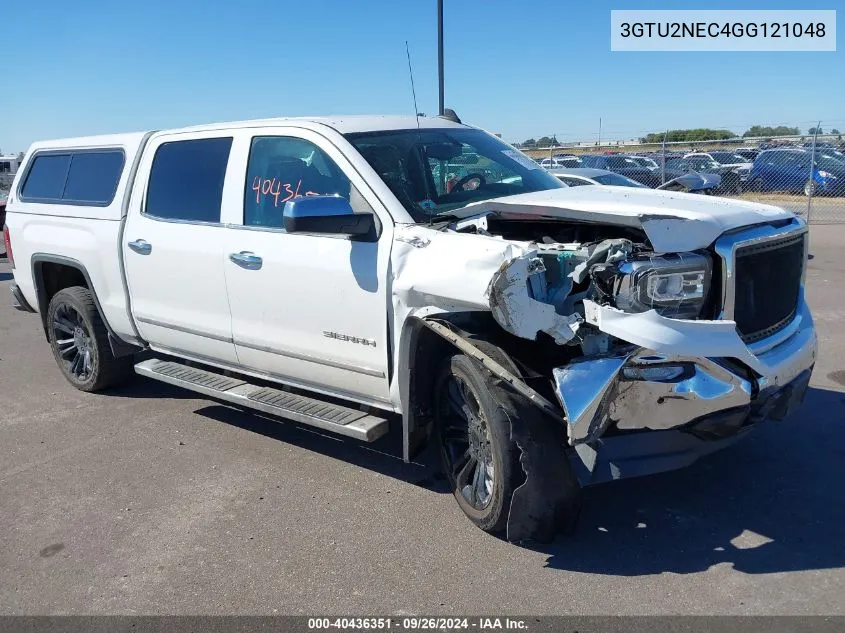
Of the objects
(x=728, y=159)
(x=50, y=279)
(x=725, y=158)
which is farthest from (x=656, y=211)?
(x=728, y=159)

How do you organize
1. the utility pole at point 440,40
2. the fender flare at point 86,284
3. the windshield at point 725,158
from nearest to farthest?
the fender flare at point 86,284 → the utility pole at point 440,40 → the windshield at point 725,158

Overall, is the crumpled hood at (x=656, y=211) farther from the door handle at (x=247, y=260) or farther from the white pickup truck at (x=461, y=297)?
the door handle at (x=247, y=260)

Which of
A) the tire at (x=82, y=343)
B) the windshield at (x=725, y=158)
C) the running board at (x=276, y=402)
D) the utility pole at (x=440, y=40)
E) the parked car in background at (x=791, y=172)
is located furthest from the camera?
the windshield at (x=725, y=158)

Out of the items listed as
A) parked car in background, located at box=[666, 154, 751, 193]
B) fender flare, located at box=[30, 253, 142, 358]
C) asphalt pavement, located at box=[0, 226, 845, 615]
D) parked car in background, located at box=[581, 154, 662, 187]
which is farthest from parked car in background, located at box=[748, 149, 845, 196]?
fender flare, located at box=[30, 253, 142, 358]

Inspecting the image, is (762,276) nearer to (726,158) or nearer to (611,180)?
(611,180)

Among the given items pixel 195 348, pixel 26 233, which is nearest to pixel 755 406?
pixel 195 348

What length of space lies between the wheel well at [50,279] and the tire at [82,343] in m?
0.12

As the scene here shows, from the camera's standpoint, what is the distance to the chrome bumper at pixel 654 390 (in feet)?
10.5

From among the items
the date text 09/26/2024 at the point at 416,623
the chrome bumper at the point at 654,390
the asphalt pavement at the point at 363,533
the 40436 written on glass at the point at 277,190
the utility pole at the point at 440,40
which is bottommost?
the date text 09/26/2024 at the point at 416,623

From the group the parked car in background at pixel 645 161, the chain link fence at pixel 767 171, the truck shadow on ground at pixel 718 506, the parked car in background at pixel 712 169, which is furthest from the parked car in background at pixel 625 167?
the truck shadow on ground at pixel 718 506

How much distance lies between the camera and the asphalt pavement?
340cm

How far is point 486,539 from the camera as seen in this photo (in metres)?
3.87

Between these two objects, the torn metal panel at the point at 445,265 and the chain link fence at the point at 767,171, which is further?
the chain link fence at the point at 767,171

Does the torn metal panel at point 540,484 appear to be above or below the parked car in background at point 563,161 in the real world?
below
